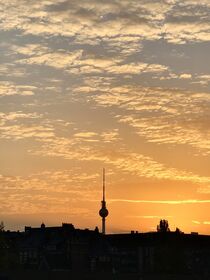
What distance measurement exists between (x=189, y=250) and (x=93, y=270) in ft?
80.6

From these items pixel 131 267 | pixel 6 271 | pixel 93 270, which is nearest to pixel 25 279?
pixel 6 271

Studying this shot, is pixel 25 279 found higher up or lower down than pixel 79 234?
lower down

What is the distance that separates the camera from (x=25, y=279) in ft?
480

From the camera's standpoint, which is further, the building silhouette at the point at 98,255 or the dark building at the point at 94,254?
the dark building at the point at 94,254

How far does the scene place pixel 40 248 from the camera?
158500mm

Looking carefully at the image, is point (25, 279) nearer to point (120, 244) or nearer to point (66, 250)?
point (66, 250)

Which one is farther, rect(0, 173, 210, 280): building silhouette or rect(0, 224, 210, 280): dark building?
rect(0, 224, 210, 280): dark building

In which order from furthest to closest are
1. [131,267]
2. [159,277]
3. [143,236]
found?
[143,236] < [131,267] < [159,277]

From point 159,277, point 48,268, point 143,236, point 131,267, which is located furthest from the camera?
point 143,236

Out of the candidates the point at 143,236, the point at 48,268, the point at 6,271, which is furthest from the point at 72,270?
the point at 143,236

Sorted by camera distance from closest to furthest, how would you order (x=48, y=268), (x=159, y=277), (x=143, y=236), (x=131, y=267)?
1. (x=159, y=277)
2. (x=48, y=268)
3. (x=131, y=267)
4. (x=143, y=236)

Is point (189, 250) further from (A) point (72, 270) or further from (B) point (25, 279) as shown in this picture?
(B) point (25, 279)

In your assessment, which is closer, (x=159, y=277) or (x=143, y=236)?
(x=159, y=277)

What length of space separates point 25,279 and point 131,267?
2815cm
